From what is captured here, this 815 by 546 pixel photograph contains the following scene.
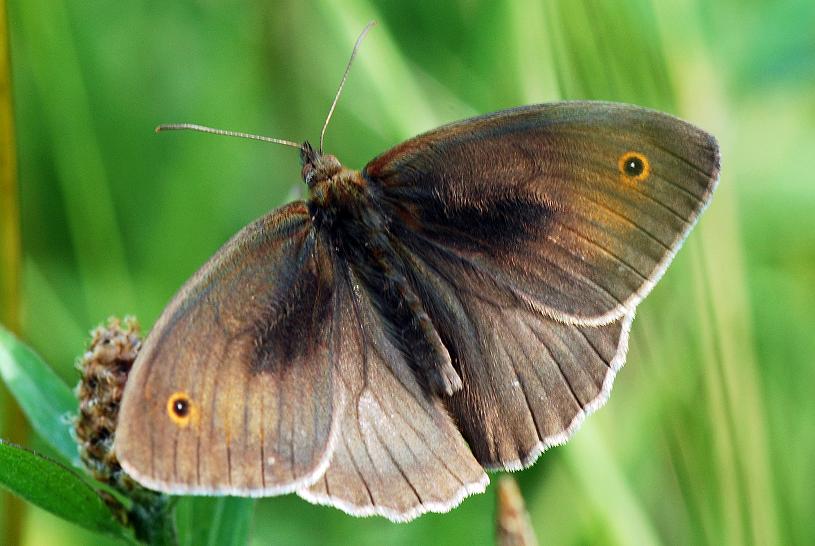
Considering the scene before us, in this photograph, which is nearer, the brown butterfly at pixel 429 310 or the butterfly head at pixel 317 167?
the brown butterfly at pixel 429 310

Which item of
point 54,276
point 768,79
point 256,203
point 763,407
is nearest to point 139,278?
point 54,276

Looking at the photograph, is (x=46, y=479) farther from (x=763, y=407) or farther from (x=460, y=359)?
(x=763, y=407)

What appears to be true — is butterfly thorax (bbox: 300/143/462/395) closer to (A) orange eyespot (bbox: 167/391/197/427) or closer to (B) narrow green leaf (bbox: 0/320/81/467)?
(A) orange eyespot (bbox: 167/391/197/427)

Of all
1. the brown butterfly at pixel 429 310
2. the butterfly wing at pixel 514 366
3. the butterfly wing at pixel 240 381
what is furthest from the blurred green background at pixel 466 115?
the butterfly wing at pixel 240 381

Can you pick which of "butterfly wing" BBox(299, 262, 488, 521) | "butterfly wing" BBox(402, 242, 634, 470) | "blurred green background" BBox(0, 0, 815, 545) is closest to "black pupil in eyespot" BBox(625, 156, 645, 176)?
"butterfly wing" BBox(402, 242, 634, 470)

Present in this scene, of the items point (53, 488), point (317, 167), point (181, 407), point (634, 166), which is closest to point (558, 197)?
point (634, 166)

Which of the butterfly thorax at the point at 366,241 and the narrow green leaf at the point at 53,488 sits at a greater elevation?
the butterfly thorax at the point at 366,241

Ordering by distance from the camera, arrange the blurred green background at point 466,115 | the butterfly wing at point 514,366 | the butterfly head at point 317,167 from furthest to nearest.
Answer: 1. the blurred green background at point 466,115
2. the butterfly head at point 317,167
3. the butterfly wing at point 514,366

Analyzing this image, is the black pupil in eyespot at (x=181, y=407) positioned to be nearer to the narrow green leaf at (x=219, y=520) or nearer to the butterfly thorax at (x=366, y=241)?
the narrow green leaf at (x=219, y=520)
